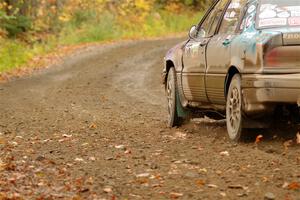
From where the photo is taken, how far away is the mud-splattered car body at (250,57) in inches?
289

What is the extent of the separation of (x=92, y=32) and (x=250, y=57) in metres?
25.1

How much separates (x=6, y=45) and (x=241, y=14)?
1775cm

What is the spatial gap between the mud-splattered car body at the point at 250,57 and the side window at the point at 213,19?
0.07ft

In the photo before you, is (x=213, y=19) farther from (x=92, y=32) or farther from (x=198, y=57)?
(x=92, y=32)

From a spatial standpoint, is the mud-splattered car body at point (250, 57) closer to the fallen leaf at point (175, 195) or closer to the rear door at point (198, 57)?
the rear door at point (198, 57)

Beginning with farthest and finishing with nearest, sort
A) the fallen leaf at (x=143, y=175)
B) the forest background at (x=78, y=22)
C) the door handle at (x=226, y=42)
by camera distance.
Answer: the forest background at (x=78, y=22) → the door handle at (x=226, y=42) → the fallen leaf at (x=143, y=175)

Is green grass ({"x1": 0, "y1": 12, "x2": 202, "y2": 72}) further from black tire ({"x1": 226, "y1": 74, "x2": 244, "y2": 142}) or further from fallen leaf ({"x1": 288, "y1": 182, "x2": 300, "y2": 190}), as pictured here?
fallen leaf ({"x1": 288, "y1": 182, "x2": 300, "y2": 190})

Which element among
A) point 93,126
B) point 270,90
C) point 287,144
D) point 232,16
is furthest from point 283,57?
point 93,126

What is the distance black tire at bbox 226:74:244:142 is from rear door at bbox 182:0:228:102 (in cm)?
73

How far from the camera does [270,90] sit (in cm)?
732

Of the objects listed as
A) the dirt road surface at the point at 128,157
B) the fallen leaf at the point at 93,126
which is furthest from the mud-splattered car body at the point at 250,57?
the fallen leaf at the point at 93,126

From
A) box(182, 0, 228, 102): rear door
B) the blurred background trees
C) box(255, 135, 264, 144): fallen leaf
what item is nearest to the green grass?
the blurred background trees

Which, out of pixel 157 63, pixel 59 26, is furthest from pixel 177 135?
pixel 59 26

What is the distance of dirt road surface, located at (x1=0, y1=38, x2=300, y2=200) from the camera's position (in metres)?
6.05
